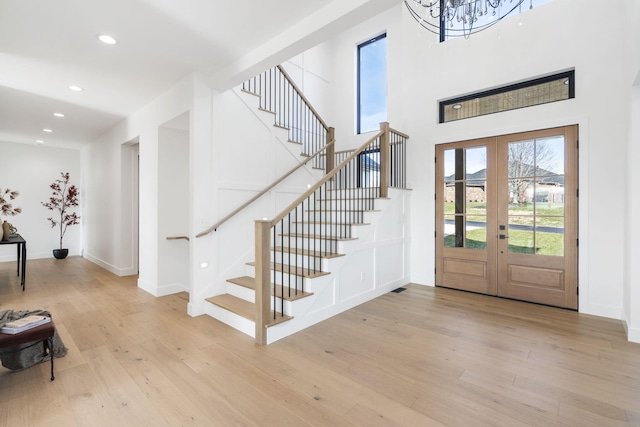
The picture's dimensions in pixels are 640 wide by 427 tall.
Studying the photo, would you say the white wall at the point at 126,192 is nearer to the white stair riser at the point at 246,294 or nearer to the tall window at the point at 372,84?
the white stair riser at the point at 246,294

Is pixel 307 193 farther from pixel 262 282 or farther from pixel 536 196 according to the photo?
pixel 536 196

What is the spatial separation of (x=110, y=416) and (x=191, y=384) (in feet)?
1.63

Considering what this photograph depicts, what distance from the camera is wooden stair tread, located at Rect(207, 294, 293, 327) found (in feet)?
10.00

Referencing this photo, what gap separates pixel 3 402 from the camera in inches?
78.7

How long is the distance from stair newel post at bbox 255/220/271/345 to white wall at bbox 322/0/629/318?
309 cm

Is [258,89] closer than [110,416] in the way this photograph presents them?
No

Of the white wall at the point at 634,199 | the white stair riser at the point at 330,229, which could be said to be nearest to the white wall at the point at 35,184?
the white stair riser at the point at 330,229

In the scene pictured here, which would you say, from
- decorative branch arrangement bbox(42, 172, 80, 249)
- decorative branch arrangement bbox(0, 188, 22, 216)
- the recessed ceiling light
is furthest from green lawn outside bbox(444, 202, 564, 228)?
decorative branch arrangement bbox(42, 172, 80, 249)

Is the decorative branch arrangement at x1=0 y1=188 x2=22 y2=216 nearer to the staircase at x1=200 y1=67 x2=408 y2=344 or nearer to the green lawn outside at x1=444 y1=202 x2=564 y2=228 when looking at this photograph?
the staircase at x1=200 y1=67 x2=408 y2=344

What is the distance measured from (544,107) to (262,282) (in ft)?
13.7

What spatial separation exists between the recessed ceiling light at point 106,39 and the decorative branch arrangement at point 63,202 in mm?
6594

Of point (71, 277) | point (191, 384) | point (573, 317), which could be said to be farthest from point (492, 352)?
point (71, 277)

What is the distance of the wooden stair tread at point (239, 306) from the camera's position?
10.00 feet

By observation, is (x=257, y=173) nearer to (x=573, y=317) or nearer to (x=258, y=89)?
(x=258, y=89)
